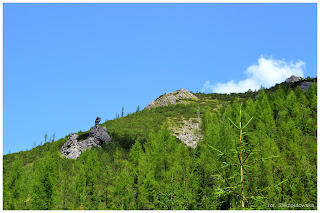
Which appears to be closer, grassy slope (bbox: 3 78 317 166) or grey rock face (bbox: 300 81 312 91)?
grassy slope (bbox: 3 78 317 166)

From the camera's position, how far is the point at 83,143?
77.5m

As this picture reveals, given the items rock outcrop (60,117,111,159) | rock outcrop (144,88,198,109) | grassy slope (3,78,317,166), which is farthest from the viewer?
rock outcrop (144,88,198,109)

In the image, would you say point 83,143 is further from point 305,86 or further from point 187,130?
point 305,86

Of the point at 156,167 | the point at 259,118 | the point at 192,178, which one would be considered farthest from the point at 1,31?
the point at 259,118

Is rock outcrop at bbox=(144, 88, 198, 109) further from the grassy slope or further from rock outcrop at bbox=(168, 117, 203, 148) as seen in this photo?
rock outcrop at bbox=(168, 117, 203, 148)

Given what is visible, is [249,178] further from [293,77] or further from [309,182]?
[293,77]

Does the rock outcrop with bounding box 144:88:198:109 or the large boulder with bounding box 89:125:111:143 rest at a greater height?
the rock outcrop with bounding box 144:88:198:109

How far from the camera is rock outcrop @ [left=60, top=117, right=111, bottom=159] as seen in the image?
7356 centimetres

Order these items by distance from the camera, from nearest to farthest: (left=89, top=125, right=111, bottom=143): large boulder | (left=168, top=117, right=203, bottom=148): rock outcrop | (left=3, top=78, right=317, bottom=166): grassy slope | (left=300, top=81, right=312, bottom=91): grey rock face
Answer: (left=89, top=125, right=111, bottom=143): large boulder, (left=3, top=78, right=317, bottom=166): grassy slope, (left=168, top=117, right=203, bottom=148): rock outcrop, (left=300, top=81, right=312, bottom=91): grey rock face

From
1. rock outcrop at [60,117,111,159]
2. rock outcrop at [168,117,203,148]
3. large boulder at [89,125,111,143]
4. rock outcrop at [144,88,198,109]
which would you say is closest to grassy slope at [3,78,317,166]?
large boulder at [89,125,111,143]

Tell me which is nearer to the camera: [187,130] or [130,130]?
[130,130]

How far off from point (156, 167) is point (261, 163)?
51.4ft

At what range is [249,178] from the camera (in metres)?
37.9

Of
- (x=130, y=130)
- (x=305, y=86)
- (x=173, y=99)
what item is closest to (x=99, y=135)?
(x=130, y=130)
